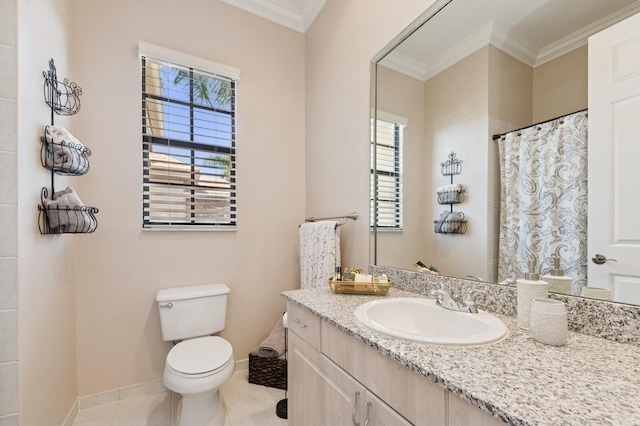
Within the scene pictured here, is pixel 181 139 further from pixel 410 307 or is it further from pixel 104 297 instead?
pixel 410 307

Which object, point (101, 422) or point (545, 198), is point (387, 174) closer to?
point (545, 198)

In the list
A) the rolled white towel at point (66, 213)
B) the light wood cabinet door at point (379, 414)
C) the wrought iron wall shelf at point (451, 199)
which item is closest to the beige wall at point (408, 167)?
the wrought iron wall shelf at point (451, 199)

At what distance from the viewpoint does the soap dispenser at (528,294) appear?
912 millimetres

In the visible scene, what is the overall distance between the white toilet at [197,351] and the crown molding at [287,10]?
7.26 ft

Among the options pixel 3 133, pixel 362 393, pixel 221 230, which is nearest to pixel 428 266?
pixel 362 393

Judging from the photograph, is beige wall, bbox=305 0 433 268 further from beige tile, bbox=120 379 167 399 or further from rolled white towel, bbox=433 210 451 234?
beige tile, bbox=120 379 167 399

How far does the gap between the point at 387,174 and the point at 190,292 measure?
1.50m

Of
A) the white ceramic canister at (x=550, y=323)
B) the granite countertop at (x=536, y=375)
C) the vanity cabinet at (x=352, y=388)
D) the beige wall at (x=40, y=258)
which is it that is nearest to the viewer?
the granite countertop at (x=536, y=375)

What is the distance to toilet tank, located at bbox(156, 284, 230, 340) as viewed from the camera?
191 cm

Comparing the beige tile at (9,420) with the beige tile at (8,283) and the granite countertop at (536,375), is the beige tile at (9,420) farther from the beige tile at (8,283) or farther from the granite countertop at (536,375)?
the granite countertop at (536,375)

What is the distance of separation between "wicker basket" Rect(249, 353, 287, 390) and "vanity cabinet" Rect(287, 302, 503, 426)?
76 cm

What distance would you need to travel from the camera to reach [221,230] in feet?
7.33

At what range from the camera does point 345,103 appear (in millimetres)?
2033

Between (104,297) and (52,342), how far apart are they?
0.46m
